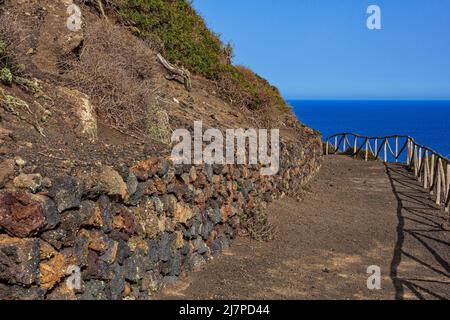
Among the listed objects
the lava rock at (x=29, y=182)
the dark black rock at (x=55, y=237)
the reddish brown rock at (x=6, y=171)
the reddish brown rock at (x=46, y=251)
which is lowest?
the reddish brown rock at (x=46, y=251)

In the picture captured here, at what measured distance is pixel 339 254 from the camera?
413 inches

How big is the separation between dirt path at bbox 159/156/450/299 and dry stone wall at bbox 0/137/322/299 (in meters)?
0.53

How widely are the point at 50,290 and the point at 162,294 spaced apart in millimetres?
2428

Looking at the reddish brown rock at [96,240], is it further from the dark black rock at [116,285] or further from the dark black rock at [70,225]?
the dark black rock at [116,285]

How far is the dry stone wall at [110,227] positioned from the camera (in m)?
5.13

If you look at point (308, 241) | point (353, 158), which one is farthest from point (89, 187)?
point (353, 158)

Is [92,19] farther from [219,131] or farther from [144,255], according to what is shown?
[144,255]

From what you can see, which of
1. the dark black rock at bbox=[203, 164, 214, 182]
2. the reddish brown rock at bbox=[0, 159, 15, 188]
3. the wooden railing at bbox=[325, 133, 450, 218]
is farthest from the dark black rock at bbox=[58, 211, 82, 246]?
the wooden railing at bbox=[325, 133, 450, 218]

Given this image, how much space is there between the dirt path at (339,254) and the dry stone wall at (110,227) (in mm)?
528

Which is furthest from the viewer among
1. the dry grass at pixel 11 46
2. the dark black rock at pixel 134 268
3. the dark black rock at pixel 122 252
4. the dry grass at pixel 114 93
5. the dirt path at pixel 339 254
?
the dry grass at pixel 114 93

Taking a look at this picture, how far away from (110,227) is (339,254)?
5.49m

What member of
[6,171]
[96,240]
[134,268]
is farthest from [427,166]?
[6,171]

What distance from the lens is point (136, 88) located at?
1079cm

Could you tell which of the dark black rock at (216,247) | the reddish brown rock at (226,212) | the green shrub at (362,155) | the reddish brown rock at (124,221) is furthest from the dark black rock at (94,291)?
the green shrub at (362,155)
